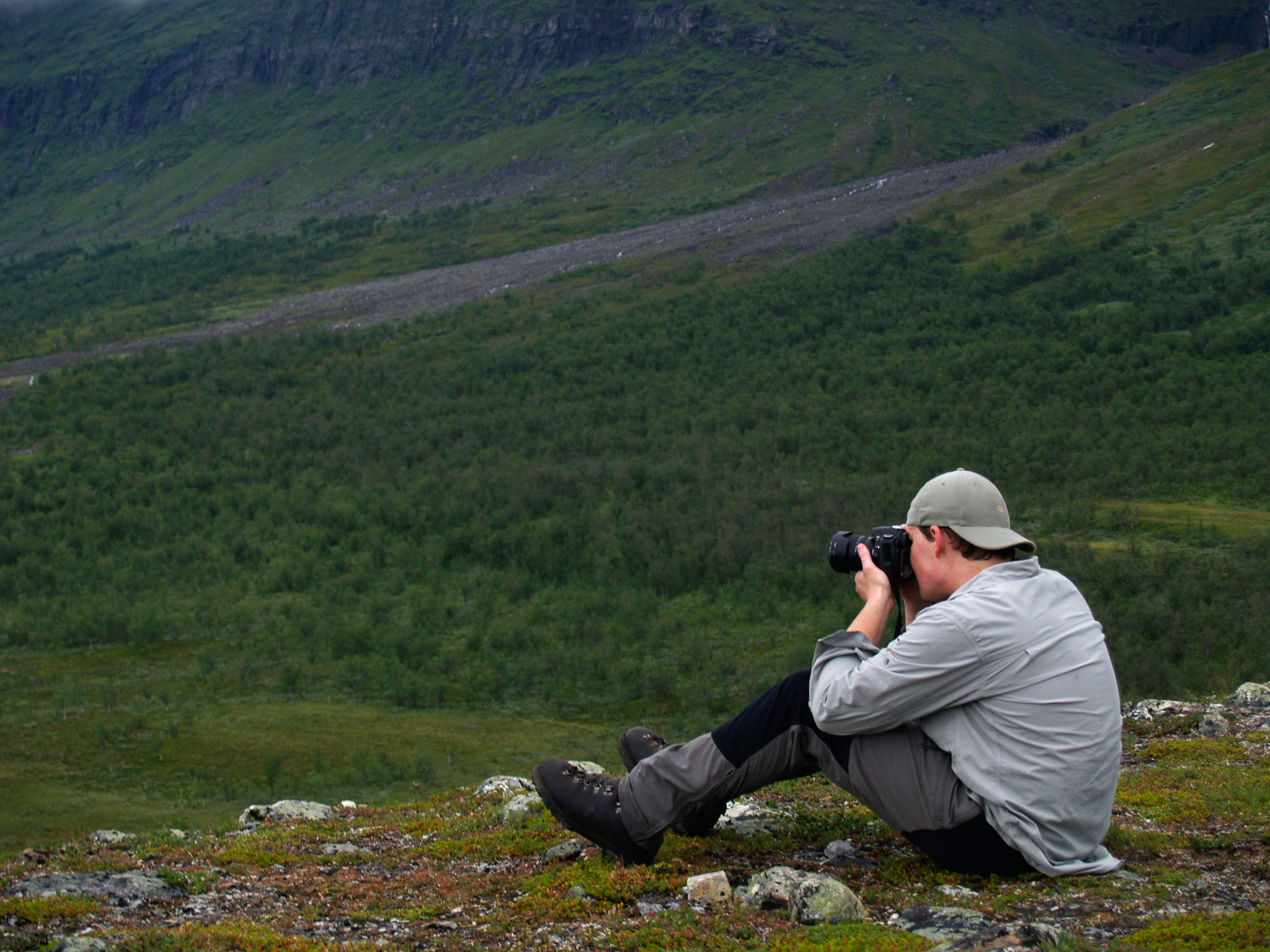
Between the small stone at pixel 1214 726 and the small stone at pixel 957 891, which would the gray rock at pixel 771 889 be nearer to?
the small stone at pixel 957 891

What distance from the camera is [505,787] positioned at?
1034 centimetres

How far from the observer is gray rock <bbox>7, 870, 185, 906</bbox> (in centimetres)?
647

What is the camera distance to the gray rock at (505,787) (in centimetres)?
1010

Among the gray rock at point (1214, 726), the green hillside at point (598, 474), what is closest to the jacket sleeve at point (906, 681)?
the gray rock at point (1214, 726)

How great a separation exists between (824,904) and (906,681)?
4.01 ft

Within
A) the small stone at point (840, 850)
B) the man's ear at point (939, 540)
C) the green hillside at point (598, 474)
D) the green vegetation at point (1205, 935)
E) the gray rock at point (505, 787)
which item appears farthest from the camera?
the green hillside at point (598, 474)

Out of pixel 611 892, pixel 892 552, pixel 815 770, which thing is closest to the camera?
pixel 892 552

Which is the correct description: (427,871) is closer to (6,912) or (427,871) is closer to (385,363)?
(6,912)

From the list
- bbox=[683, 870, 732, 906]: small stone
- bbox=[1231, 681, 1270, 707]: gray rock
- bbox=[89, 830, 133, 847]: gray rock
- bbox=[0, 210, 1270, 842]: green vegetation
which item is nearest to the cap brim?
bbox=[683, 870, 732, 906]: small stone

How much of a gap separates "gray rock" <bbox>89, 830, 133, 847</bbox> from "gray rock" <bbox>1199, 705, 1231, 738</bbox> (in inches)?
397

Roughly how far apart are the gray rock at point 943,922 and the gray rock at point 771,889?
548 millimetres

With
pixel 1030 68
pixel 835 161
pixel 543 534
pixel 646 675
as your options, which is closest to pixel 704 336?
pixel 543 534

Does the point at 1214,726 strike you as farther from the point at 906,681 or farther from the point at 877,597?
the point at 906,681

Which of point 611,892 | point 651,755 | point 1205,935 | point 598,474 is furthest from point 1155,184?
point 611,892
